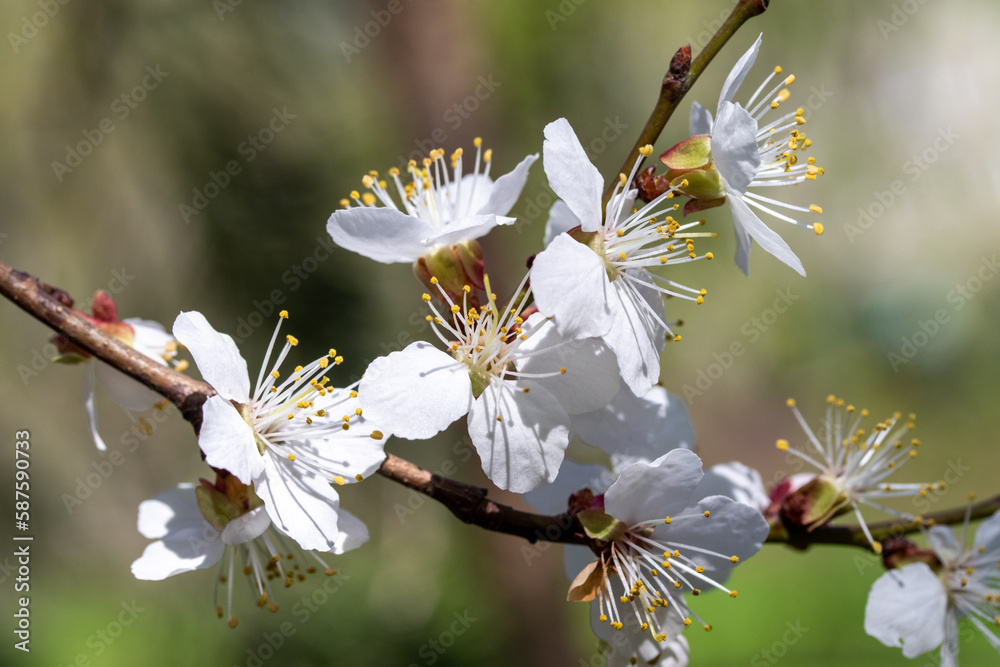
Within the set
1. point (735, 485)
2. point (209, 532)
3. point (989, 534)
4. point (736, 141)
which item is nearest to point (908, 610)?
point (989, 534)

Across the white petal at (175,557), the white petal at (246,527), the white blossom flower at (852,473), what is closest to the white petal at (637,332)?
the white blossom flower at (852,473)

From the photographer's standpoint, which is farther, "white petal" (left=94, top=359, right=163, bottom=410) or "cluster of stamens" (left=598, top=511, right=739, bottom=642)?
"white petal" (left=94, top=359, right=163, bottom=410)

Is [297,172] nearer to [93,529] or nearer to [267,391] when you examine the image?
[267,391]

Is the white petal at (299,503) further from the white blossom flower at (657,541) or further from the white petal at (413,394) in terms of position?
the white blossom flower at (657,541)

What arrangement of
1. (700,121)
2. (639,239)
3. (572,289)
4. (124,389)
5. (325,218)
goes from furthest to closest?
1. (325,218)
2. (124,389)
3. (700,121)
4. (639,239)
5. (572,289)

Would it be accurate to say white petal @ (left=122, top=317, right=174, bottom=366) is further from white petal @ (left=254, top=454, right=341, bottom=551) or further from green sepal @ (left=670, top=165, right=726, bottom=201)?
green sepal @ (left=670, top=165, right=726, bottom=201)

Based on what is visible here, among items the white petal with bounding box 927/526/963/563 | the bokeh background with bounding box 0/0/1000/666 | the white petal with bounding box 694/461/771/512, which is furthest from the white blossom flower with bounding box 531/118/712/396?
the bokeh background with bounding box 0/0/1000/666

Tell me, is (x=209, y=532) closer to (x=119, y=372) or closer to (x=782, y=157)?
(x=119, y=372)
